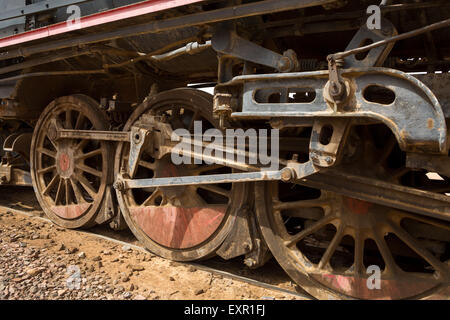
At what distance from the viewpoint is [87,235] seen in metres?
3.72

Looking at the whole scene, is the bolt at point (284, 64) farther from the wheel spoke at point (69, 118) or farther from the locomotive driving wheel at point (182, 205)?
the wheel spoke at point (69, 118)

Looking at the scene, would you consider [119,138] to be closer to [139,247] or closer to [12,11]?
[139,247]

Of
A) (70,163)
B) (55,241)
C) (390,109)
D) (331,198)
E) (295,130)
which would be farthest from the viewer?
(70,163)

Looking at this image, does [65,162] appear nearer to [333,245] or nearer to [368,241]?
[333,245]

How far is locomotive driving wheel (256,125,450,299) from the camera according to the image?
7.46 feet

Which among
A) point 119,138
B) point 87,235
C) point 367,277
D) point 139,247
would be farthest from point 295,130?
point 87,235

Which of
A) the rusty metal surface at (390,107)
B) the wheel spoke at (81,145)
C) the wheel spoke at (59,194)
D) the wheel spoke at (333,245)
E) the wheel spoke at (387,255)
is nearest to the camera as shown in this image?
the rusty metal surface at (390,107)

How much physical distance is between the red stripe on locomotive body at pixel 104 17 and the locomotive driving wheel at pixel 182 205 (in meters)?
0.78

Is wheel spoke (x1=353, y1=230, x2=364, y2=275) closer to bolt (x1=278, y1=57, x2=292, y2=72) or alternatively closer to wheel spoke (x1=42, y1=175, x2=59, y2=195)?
bolt (x1=278, y1=57, x2=292, y2=72)

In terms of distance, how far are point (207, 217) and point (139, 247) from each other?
0.83 meters

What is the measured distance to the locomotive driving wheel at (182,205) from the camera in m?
2.90

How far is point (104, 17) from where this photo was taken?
259cm

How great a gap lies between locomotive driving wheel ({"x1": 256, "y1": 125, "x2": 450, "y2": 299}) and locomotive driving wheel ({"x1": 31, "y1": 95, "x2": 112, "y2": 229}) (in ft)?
5.83

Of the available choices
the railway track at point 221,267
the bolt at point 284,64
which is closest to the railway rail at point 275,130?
the bolt at point 284,64
